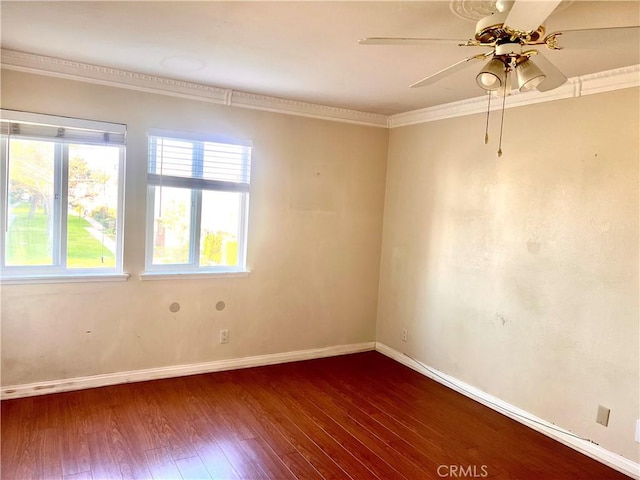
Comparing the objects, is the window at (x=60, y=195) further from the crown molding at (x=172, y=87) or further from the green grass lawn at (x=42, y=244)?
the crown molding at (x=172, y=87)

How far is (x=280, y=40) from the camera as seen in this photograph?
96.7 inches

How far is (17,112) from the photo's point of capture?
3035 millimetres

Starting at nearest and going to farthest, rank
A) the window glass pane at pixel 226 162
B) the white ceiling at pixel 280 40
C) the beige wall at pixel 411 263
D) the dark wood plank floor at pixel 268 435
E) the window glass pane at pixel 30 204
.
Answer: the white ceiling at pixel 280 40 → the dark wood plank floor at pixel 268 435 → the beige wall at pixel 411 263 → the window glass pane at pixel 30 204 → the window glass pane at pixel 226 162

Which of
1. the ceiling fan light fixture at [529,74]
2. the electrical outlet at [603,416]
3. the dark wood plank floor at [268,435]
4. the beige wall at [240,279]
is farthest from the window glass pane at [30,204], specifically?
the electrical outlet at [603,416]

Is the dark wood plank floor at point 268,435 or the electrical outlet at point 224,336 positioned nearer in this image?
the dark wood plank floor at point 268,435

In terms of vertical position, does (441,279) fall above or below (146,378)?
above

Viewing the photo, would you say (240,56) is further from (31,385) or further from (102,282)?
(31,385)

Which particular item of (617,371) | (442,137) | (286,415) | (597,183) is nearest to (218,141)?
(442,137)

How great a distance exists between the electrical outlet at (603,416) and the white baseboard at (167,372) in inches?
89.9

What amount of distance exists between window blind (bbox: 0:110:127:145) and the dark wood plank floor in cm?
190

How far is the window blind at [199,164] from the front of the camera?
3559mm

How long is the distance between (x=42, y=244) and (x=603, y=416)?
159 inches

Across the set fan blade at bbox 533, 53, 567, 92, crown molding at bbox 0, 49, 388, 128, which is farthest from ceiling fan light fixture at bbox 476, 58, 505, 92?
crown molding at bbox 0, 49, 388, 128

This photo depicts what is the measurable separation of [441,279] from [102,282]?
112 inches
